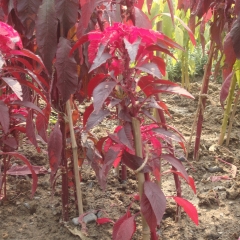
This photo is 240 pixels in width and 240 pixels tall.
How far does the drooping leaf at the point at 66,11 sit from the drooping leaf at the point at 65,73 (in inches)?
2.6

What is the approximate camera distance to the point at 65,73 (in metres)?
1.09

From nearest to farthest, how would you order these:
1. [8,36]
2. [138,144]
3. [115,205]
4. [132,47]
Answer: [132,47]
[8,36]
[138,144]
[115,205]

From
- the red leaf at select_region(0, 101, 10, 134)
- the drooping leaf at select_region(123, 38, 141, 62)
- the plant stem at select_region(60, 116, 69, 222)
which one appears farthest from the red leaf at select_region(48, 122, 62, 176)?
the drooping leaf at select_region(123, 38, 141, 62)

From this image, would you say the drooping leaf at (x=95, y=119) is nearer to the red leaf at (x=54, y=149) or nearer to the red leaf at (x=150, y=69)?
the red leaf at (x=150, y=69)

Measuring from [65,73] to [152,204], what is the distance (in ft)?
1.42

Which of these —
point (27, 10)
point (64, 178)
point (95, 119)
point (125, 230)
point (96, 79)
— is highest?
point (27, 10)

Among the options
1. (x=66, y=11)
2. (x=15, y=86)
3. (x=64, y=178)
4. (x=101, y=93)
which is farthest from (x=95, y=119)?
(x=64, y=178)

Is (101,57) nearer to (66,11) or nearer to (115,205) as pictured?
(66,11)

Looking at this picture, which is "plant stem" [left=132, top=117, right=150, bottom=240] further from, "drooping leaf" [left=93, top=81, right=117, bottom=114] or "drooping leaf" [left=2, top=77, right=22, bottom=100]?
"drooping leaf" [left=2, top=77, right=22, bottom=100]

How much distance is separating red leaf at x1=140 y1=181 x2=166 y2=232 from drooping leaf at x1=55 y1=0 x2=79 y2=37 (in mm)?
497

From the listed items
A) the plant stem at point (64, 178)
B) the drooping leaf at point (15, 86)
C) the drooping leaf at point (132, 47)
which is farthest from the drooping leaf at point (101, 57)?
the plant stem at point (64, 178)

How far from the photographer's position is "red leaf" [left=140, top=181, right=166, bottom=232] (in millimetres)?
989

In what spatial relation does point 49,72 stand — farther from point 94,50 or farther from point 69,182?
point 69,182

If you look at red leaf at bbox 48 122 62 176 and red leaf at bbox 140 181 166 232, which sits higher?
red leaf at bbox 48 122 62 176
